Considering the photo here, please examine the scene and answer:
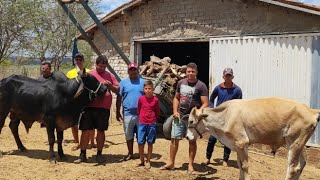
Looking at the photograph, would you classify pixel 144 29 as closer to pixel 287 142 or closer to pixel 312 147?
pixel 312 147

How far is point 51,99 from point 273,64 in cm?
475

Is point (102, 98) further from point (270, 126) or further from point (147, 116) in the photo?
point (270, 126)

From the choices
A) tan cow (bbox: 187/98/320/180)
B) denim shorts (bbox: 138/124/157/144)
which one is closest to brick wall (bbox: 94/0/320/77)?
tan cow (bbox: 187/98/320/180)

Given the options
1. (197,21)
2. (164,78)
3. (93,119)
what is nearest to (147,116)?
(93,119)

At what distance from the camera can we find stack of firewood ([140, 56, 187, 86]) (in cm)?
1092

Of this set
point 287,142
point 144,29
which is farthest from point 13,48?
point 287,142

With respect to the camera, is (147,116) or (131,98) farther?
(131,98)

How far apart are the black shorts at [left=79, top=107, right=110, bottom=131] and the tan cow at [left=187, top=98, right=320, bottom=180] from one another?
7.71 feet

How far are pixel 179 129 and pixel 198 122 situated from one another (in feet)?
1.74

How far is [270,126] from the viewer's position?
626cm

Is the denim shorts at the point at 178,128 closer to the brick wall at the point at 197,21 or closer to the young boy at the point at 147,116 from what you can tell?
the young boy at the point at 147,116

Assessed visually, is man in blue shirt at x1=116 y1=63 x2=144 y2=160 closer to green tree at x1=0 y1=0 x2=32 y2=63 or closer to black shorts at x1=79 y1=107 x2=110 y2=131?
black shorts at x1=79 y1=107 x2=110 y2=131

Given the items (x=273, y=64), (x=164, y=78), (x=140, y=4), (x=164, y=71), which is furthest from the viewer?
(x=140, y=4)

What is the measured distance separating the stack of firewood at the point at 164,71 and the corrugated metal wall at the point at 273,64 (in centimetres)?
89
